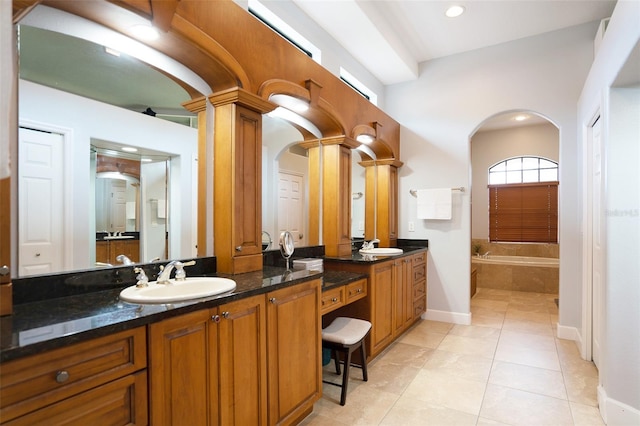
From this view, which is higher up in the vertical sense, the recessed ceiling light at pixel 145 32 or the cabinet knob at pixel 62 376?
the recessed ceiling light at pixel 145 32

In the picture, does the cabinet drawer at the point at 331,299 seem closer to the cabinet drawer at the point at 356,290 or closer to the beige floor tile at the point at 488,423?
the cabinet drawer at the point at 356,290

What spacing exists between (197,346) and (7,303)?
0.64 m

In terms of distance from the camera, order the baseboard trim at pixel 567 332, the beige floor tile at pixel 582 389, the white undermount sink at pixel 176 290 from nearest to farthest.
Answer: the white undermount sink at pixel 176 290
the beige floor tile at pixel 582 389
the baseboard trim at pixel 567 332

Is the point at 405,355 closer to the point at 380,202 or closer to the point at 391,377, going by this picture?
the point at 391,377

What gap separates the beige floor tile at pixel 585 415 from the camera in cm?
202

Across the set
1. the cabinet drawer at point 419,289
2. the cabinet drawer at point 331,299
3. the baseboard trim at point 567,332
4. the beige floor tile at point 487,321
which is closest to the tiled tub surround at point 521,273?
the beige floor tile at point 487,321

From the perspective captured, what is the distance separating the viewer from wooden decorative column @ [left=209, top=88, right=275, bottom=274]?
1998mm

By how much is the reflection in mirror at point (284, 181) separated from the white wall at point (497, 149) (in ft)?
15.4

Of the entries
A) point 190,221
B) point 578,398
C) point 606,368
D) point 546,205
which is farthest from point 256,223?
point 546,205

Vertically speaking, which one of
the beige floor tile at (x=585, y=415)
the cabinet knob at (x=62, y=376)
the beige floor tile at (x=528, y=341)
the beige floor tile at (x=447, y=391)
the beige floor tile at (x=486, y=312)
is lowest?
the beige floor tile at (x=486, y=312)

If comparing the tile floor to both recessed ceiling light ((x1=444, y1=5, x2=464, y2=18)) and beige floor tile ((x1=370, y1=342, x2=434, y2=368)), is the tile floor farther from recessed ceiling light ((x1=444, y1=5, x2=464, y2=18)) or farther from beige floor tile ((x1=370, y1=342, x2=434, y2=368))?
recessed ceiling light ((x1=444, y1=5, x2=464, y2=18))

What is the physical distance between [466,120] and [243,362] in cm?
366

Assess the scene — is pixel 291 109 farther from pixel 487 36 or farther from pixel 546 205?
pixel 546 205

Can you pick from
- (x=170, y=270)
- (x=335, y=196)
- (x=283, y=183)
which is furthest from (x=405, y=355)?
(x=170, y=270)
